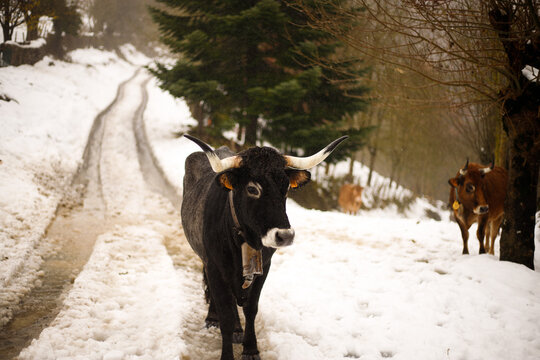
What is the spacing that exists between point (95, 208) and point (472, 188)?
8717 mm

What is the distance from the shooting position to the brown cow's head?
18.2 feet

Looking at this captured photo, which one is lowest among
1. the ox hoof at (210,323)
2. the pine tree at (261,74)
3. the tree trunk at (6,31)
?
the ox hoof at (210,323)

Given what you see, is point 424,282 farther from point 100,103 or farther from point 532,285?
point 100,103

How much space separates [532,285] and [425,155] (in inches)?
1007

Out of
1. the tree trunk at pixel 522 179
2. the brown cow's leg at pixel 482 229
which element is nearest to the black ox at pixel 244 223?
the tree trunk at pixel 522 179

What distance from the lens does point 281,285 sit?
209 inches

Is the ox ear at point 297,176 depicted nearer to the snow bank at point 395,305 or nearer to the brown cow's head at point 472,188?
the snow bank at point 395,305

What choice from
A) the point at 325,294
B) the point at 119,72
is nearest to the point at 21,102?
the point at 325,294

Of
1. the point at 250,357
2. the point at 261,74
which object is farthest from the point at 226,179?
the point at 261,74

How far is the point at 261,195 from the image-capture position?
9.62 ft

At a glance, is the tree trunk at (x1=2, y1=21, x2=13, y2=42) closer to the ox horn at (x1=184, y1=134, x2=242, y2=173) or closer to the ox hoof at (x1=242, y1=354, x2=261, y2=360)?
the ox horn at (x1=184, y1=134, x2=242, y2=173)

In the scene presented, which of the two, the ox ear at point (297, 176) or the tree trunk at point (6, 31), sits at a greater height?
the tree trunk at point (6, 31)

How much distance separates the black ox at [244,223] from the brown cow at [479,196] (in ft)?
11.7

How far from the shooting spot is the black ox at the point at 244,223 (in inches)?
115
